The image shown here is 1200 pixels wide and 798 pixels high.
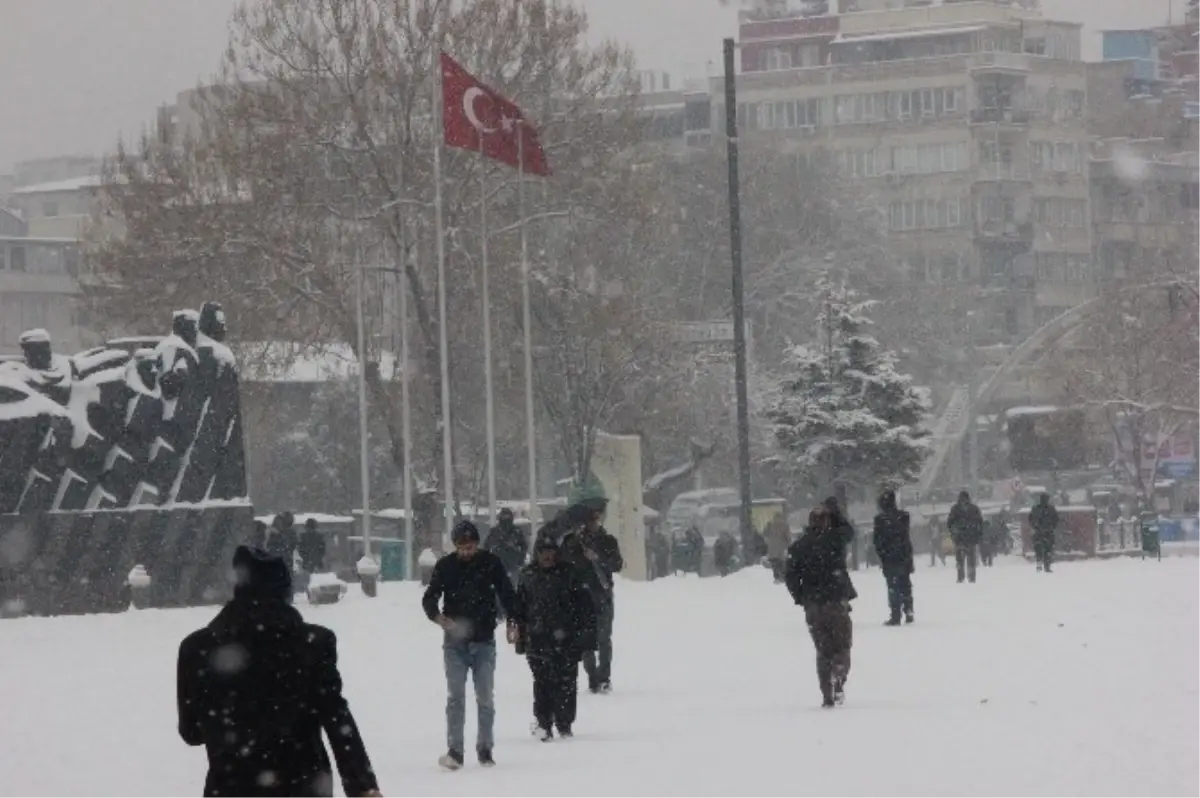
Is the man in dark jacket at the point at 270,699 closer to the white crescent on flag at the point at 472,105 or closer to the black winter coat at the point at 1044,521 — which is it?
the white crescent on flag at the point at 472,105

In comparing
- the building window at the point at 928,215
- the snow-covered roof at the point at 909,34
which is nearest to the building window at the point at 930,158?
the building window at the point at 928,215

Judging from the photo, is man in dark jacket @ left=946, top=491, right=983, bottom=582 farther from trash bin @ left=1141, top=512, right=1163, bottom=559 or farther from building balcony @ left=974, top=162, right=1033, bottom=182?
building balcony @ left=974, top=162, right=1033, bottom=182

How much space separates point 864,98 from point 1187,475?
95.7 feet

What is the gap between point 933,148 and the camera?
4815 inches

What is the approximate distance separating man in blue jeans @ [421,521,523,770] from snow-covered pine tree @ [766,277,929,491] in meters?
41.4

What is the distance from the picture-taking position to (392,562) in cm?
5697

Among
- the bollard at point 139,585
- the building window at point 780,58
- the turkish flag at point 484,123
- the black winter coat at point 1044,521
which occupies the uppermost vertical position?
the building window at point 780,58

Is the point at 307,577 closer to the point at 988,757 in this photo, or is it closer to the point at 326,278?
the point at 326,278

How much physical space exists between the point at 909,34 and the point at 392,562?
7369cm

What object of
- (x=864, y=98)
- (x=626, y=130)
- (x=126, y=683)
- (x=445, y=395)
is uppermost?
(x=864, y=98)

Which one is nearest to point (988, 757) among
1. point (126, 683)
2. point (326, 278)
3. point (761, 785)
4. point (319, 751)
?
point (761, 785)

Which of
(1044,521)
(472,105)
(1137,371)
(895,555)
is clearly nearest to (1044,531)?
(1044,521)

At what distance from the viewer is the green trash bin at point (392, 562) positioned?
56.3 metres

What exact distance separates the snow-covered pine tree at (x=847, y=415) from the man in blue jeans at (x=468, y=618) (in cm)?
4136
